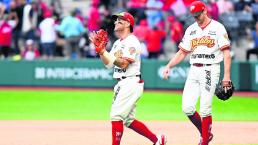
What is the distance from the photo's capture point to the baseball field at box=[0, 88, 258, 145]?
12273mm

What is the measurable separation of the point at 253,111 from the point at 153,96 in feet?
15.1

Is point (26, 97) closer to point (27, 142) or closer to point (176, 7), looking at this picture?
point (176, 7)

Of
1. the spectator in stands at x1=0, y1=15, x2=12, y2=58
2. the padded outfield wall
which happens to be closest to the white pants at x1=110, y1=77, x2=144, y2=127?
the padded outfield wall

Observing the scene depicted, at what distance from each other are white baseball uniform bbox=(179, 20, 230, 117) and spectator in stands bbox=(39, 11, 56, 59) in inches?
572

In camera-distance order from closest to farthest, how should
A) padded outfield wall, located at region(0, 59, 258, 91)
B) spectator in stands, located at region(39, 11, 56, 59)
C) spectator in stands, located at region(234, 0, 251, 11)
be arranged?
padded outfield wall, located at region(0, 59, 258, 91)
spectator in stands, located at region(39, 11, 56, 59)
spectator in stands, located at region(234, 0, 251, 11)

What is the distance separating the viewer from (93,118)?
16.3 meters

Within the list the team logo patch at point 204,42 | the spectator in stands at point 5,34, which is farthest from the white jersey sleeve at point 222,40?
the spectator in stands at point 5,34

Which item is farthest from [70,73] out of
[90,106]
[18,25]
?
[90,106]

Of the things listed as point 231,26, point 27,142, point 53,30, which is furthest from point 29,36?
point 27,142

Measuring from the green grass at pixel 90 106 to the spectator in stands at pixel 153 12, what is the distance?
323 cm

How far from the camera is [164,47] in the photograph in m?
26.2

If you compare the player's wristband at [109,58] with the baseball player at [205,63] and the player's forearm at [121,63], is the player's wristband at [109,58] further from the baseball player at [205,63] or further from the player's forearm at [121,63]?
the baseball player at [205,63]

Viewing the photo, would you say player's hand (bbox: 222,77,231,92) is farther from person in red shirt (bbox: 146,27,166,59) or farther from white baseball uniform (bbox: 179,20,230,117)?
person in red shirt (bbox: 146,27,166,59)

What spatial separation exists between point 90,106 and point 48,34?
6254 millimetres
